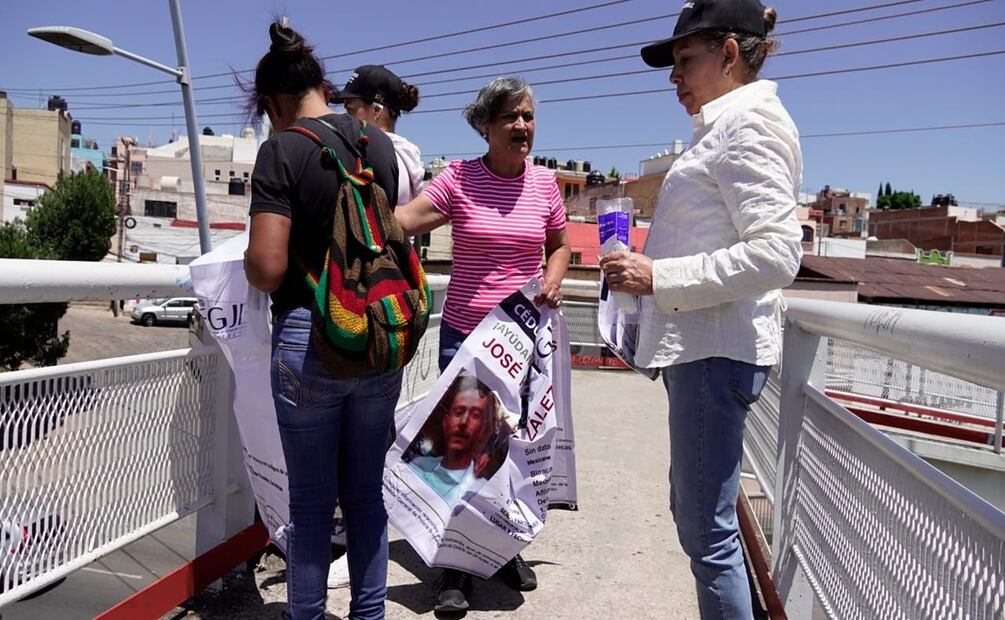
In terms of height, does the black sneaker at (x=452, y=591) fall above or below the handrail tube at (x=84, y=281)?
below

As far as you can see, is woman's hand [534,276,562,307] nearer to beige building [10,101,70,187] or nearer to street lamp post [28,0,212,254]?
street lamp post [28,0,212,254]

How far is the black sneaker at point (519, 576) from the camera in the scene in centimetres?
303

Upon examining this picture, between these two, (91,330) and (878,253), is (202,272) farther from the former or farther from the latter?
(878,253)

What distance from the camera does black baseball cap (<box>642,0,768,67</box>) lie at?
1851mm

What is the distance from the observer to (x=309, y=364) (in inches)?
79.7

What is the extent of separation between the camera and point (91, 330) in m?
37.3

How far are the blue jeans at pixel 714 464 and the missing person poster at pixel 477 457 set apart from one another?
3.49 feet

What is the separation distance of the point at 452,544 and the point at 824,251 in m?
61.0

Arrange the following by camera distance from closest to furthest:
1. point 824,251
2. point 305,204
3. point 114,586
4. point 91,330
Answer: point 305,204 < point 114,586 < point 91,330 < point 824,251

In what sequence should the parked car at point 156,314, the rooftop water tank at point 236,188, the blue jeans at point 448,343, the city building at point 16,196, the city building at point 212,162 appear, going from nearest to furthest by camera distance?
the blue jeans at point 448,343 < the parked car at point 156,314 < the city building at point 16,196 < the rooftop water tank at point 236,188 < the city building at point 212,162

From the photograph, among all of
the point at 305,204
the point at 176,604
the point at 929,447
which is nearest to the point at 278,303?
the point at 305,204

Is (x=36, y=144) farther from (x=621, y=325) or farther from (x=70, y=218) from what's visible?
(x=621, y=325)

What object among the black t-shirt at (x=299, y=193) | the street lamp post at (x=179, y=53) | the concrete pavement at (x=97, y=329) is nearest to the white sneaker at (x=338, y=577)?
the black t-shirt at (x=299, y=193)

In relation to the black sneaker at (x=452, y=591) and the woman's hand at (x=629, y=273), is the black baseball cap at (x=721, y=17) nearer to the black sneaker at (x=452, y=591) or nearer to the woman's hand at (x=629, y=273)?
the woman's hand at (x=629, y=273)
